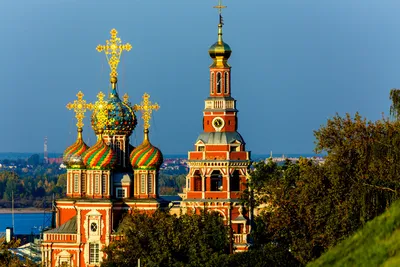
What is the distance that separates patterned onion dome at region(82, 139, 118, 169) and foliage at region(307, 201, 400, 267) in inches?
1251

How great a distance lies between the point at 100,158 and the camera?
47.2 metres

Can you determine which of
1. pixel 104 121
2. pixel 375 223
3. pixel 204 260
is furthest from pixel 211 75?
pixel 375 223

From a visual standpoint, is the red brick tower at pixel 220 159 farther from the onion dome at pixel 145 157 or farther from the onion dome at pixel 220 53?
the onion dome at pixel 145 157

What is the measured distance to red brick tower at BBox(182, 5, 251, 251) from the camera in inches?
1865

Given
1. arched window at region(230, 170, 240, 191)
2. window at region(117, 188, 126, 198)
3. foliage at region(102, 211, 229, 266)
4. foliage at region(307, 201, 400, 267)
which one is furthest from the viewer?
window at region(117, 188, 126, 198)

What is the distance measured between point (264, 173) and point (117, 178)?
5093 millimetres

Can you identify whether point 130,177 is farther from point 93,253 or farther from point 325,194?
point 325,194

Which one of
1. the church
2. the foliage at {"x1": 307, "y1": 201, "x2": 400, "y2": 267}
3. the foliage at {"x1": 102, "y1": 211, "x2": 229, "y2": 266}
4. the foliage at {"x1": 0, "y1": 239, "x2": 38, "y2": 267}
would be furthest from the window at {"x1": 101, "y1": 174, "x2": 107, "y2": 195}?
the foliage at {"x1": 307, "y1": 201, "x2": 400, "y2": 267}

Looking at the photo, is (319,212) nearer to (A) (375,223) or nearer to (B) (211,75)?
(B) (211,75)

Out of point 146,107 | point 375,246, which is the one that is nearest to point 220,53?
point 146,107

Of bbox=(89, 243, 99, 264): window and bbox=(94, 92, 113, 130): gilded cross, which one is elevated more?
bbox=(94, 92, 113, 130): gilded cross

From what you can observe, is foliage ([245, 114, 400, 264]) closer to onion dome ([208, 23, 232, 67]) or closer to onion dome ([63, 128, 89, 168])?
onion dome ([208, 23, 232, 67])

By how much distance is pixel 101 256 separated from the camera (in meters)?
46.5

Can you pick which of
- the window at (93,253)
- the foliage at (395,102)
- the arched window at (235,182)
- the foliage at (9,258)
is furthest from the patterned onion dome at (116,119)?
the foliage at (395,102)
